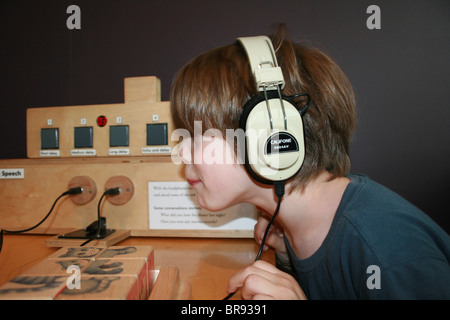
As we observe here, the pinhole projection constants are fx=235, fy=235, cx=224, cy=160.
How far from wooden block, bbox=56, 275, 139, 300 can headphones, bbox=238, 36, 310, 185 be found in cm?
28

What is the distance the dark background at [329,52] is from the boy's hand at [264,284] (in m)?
0.84

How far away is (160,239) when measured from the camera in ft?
2.54

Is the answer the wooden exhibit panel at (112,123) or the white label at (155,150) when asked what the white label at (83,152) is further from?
the white label at (155,150)

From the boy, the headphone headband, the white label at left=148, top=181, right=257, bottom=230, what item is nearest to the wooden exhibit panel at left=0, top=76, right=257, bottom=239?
the white label at left=148, top=181, right=257, bottom=230

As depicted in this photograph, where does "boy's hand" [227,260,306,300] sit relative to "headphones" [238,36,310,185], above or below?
below

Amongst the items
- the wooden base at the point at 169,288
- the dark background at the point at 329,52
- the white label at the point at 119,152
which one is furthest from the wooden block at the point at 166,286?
the dark background at the point at 329,52

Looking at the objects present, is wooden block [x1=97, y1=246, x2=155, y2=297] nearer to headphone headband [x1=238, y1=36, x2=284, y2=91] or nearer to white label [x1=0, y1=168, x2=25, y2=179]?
headphone headband [x1=238, y1=36, x2=284, y2=91]

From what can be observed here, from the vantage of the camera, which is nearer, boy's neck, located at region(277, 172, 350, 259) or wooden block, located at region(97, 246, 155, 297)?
wooden block, located at region(97, 246, 155, 297)

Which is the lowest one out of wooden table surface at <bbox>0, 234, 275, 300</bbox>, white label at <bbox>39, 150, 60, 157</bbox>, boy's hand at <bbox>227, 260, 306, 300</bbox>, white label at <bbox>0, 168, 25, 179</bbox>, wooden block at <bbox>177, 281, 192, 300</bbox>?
wooden table surface at <bbox>0, 234, 275, 300</bbox>

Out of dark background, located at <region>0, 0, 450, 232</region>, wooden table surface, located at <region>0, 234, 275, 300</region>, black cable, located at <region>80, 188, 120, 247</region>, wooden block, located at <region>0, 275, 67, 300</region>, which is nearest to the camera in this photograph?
wooden block, located at <region>0, 275, 67, 300</region>

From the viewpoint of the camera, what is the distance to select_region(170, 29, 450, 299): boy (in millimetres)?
450

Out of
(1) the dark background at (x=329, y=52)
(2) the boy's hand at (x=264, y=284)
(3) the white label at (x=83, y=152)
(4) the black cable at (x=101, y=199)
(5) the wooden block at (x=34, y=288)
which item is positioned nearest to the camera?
(5) the wooden block at (x=34, y=288)

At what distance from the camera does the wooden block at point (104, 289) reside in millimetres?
306
